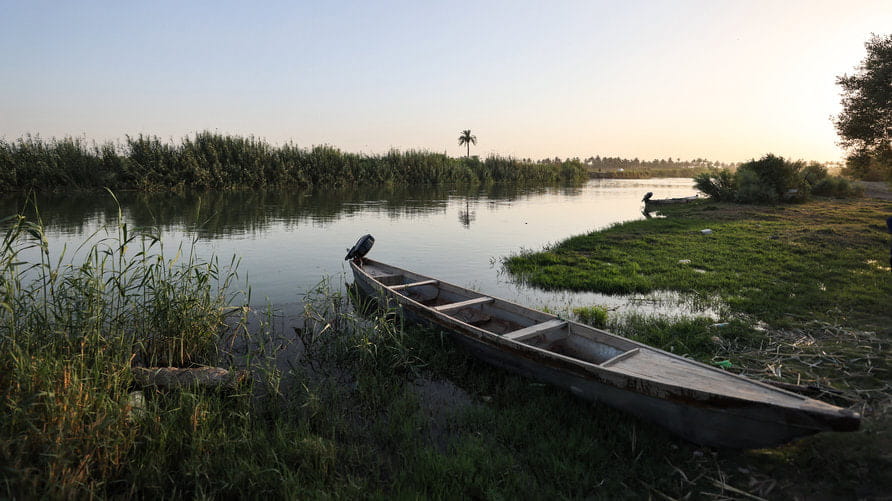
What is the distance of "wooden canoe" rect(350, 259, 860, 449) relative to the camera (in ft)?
11.0

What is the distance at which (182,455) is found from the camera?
363 centimetres

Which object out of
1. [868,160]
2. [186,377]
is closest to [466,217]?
[186,377]

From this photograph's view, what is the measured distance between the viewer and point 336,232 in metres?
17.2

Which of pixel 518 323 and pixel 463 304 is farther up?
pixel 463 304

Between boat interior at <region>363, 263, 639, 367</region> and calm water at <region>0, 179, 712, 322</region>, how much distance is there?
1859 millimetres

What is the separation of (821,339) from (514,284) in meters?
5.59

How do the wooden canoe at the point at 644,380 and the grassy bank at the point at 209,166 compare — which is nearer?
the wooden canoe at the point at 644,380

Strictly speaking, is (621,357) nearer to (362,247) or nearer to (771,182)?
(362,247)

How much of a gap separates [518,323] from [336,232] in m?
12.2

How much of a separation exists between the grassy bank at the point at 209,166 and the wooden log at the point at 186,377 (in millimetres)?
19146

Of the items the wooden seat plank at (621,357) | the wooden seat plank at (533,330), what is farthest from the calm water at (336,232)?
the wooden seat plank at (621,357)

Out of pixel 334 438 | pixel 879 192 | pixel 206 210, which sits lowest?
pixel 334 438

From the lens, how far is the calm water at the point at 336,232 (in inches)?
398

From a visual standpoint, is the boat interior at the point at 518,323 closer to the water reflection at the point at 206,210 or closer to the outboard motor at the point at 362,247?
the outboard motor at the point at 362,247
